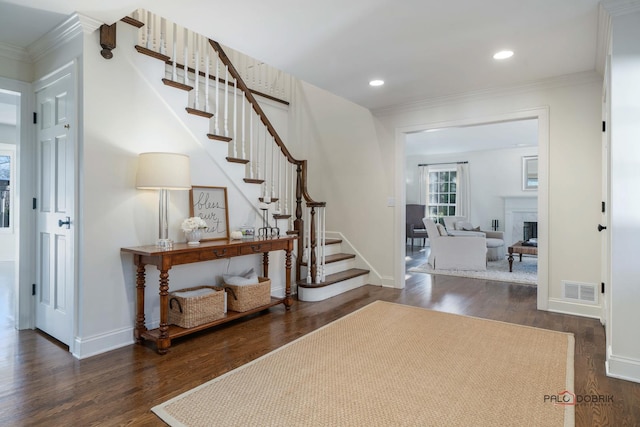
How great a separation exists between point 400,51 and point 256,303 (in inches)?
103

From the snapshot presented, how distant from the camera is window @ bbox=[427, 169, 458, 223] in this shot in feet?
32.5

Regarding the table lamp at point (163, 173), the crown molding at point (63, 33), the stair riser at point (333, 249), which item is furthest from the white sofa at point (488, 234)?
the crown molding at point (63, 33)

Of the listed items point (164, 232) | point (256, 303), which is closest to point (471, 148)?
point (256, 303)

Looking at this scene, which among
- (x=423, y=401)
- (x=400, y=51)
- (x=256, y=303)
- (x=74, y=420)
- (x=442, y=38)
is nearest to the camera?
(x=74, y=420)

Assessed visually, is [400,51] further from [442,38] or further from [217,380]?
[217,380]

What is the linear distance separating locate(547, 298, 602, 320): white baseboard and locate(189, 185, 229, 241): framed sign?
341 cm

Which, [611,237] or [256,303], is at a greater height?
[611,237]

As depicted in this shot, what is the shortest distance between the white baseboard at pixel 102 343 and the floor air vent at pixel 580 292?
13.4 ft

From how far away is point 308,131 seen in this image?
18.7 feet

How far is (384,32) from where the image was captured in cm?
281

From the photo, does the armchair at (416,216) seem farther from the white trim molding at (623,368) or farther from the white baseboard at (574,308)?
the white trim molding at (623,368)

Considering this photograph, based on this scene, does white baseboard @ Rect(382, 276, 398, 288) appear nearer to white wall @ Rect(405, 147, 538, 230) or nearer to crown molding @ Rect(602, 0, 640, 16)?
crown molding @ Rect(602, 0, 640, 16)

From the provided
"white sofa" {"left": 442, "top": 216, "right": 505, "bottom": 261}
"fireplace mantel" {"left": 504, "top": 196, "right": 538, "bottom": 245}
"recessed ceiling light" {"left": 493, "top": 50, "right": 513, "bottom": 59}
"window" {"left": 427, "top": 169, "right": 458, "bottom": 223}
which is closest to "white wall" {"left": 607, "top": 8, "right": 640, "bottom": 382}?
"recessed ceiling light" {"left": 493, "top": 50, "right": 513, "bottom": 59}

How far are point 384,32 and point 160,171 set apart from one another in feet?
6.52
